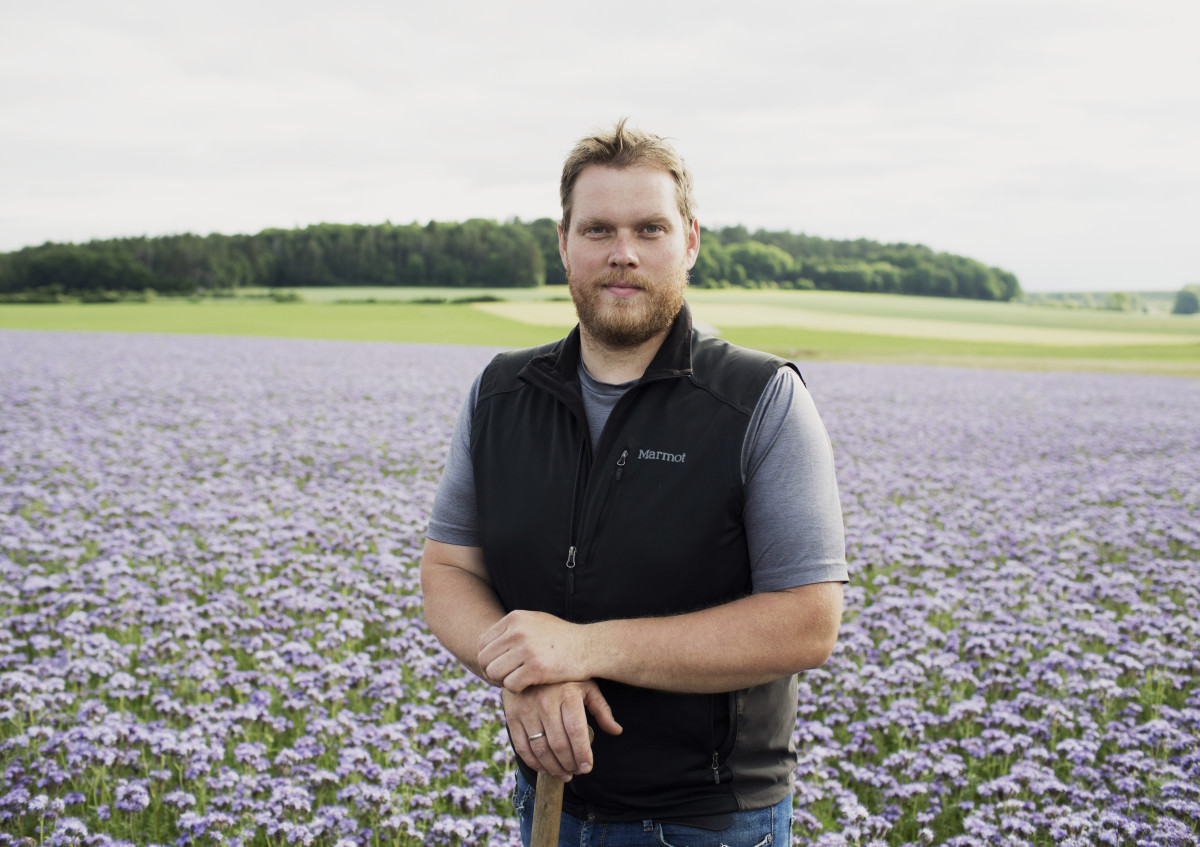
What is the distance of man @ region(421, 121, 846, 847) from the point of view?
1.83m

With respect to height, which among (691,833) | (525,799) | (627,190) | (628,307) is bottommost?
(525,799)

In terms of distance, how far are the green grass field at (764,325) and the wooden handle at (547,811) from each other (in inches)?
1322

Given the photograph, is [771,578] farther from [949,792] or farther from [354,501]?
[354,501]

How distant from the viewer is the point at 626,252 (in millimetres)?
2004

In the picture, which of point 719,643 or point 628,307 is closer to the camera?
point 719,643

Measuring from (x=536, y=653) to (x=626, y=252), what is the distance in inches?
38.3

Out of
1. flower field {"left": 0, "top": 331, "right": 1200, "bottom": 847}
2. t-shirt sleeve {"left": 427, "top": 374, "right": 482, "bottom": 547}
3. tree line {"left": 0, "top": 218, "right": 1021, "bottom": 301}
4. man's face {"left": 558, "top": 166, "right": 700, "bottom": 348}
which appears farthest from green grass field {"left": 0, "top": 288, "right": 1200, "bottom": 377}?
man's face {"left": 558, "top": 166, "right": 700, "bottom": 348}

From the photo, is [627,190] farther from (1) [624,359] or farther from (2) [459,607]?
(2) [459,607]

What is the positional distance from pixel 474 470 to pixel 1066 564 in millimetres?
7457

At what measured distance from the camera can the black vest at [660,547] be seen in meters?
1.94

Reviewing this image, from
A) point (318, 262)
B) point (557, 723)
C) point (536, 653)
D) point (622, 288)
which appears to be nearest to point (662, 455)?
point (622, 288)

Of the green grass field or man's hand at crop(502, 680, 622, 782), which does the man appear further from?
the green grass field

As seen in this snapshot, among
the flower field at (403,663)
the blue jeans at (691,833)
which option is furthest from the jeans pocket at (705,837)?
the flower field at (403,663)

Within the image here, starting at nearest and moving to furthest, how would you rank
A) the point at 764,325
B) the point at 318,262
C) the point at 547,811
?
the point at 547,811 < the point at 764,325 < the point at 318,262
